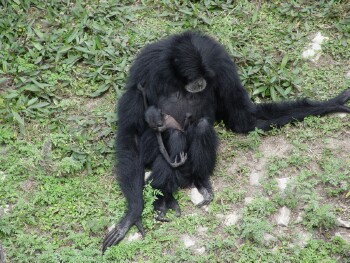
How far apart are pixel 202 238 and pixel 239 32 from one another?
3467 mm

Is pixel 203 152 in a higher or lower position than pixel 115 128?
higher

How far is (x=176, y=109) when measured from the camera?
21.6 ft

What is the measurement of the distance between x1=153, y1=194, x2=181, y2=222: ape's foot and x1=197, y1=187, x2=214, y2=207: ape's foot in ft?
0.81

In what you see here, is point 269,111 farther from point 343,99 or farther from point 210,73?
point 210,73

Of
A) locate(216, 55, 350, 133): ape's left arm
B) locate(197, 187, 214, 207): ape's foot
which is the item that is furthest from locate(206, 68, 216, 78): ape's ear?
locate(197, 187, 214, 207): ape's foot

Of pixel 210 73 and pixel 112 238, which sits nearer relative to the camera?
pixel 112 238

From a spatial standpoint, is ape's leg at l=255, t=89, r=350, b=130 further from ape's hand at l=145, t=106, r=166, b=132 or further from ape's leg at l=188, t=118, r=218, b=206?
ape's hand at l=145, t=106, r=166, b=132

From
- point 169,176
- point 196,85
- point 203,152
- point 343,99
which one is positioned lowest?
point 169,176

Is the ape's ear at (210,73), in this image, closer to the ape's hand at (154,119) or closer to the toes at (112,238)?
the ape's hand at (154,119)

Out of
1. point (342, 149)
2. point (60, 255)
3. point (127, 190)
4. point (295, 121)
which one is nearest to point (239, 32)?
point (295, 121)

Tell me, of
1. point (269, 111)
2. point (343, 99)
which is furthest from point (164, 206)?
point (343, 99)

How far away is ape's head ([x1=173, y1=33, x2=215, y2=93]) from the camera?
6098 millimetres

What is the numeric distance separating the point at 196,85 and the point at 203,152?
0.72 meters

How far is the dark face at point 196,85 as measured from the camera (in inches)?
249
